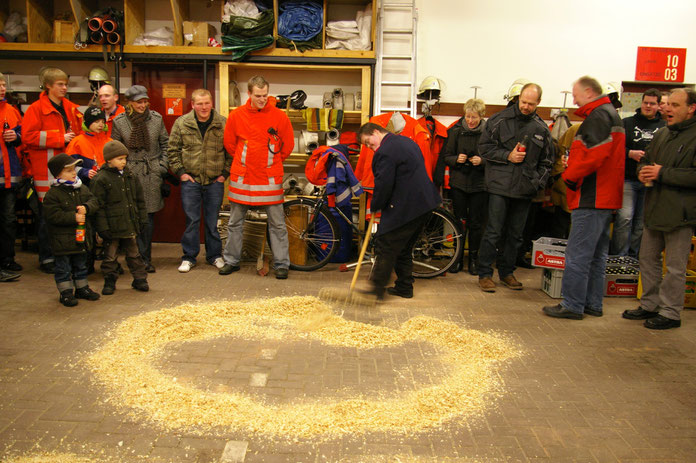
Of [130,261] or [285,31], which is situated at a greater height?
[285,31]

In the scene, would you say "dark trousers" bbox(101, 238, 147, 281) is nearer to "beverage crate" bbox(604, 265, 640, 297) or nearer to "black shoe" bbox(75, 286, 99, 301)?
"black shoe" bbox(75, 286, 99, 301)

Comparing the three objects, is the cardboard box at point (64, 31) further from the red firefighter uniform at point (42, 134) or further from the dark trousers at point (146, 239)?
the dark trousers at point (146, 239)

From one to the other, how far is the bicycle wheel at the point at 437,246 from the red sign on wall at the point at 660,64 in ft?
12.5

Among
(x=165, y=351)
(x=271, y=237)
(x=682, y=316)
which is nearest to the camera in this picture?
(x=165, y=351)

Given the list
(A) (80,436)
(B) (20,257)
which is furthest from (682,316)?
(B) (20,257)

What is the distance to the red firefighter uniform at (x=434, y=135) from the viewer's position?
6914 millimetres

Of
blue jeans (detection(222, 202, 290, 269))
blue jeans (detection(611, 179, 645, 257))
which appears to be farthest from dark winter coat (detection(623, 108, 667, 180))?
blue jeans (detection(222, 202, 290, 269))

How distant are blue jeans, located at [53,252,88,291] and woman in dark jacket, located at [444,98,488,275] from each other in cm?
402

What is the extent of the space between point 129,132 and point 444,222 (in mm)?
3652

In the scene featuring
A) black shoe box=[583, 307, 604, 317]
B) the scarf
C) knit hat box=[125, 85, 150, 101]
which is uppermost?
knit hat box=[125, 85, 150, 101]

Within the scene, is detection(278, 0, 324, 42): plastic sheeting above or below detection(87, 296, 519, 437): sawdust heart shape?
above

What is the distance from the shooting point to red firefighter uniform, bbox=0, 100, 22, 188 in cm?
592

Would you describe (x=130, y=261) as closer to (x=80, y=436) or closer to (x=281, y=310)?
(x=281, y=310)

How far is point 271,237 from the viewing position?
21.2ft
